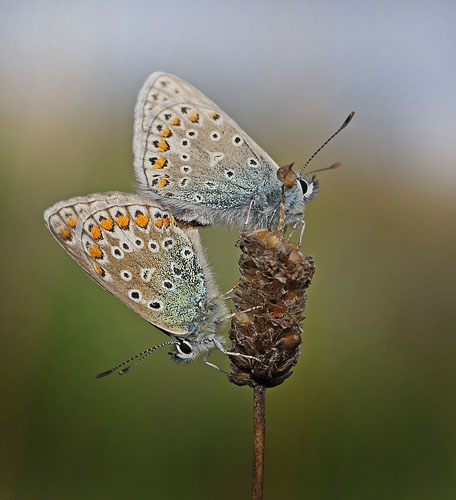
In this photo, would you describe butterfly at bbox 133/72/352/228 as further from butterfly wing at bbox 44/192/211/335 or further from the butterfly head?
butterfly wing at bbox 44/192/211/335

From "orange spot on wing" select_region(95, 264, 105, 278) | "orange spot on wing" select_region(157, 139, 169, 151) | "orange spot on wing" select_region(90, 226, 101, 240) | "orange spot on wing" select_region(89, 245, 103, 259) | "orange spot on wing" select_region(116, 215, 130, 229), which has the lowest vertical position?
"orange spot on wing" select_region(95, 264, 105, 278)

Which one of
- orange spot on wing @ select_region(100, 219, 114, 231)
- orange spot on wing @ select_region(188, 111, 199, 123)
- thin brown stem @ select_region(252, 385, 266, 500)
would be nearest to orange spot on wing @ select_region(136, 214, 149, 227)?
orange spot on wing @ select_region(100, 219, 114, 231)

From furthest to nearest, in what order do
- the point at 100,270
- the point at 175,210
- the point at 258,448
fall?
the point at 175,210, the point at 100,270, the point at 258,448

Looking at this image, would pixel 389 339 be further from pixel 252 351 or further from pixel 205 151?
pixel 252 351

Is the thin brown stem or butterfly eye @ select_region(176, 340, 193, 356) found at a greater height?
the thin brown stem

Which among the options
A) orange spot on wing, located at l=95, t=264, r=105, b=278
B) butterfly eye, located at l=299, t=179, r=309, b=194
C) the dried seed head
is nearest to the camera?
the dried seed head

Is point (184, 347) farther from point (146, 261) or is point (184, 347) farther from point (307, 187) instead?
point (307, 187)

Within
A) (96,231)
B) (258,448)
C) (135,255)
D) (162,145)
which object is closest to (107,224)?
(96,231)
